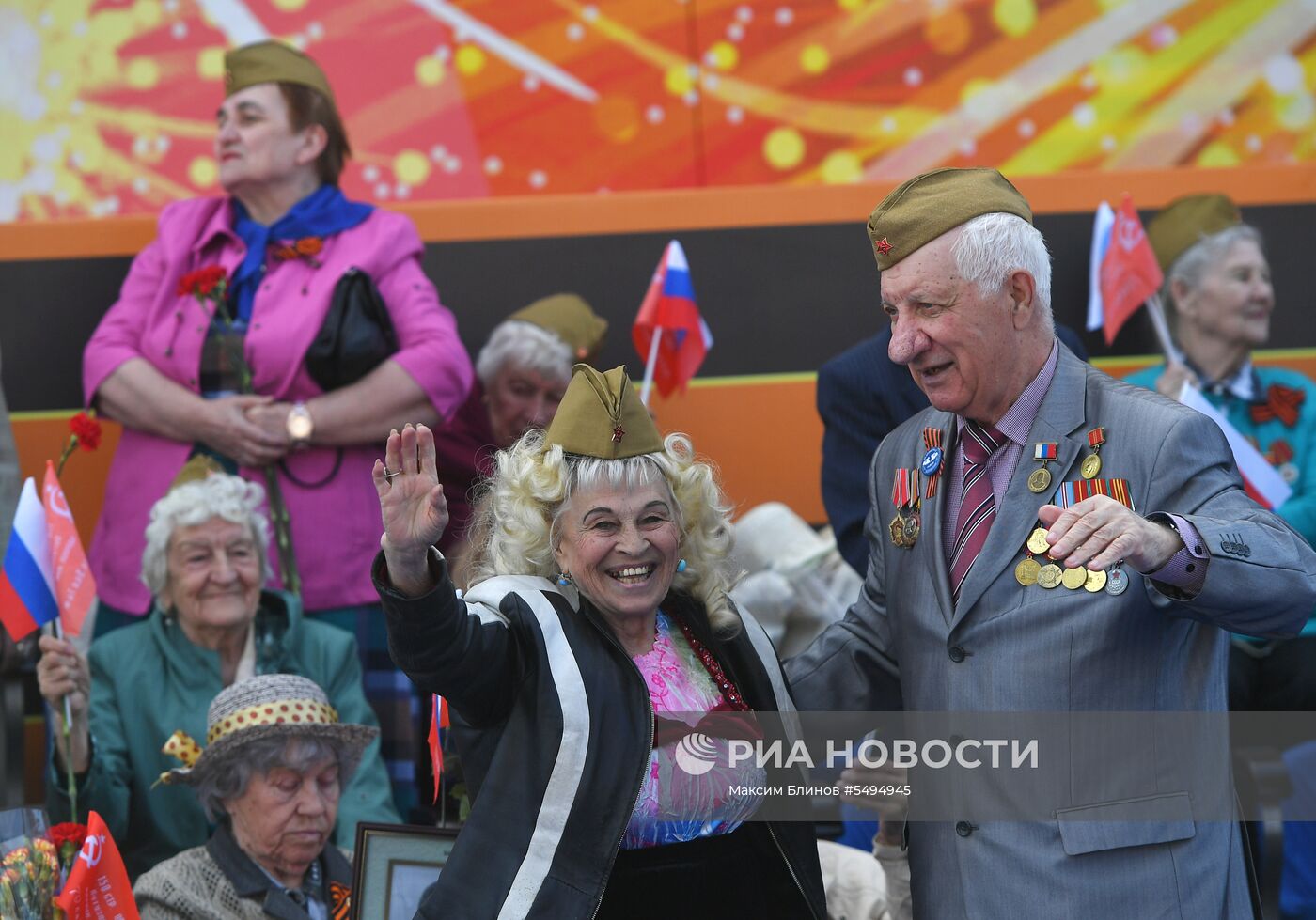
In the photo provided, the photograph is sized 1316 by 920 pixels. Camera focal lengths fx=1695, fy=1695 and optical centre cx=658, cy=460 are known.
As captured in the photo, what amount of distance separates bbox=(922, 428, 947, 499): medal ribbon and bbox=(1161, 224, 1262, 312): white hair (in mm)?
2386

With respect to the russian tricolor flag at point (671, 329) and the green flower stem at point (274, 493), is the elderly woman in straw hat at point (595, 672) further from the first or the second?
the russian tricolor flag at point (671, 329)

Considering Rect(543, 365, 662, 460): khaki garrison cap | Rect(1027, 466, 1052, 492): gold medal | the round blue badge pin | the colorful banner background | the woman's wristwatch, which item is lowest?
Rect(1027, 466, 1052, 492): gold medal

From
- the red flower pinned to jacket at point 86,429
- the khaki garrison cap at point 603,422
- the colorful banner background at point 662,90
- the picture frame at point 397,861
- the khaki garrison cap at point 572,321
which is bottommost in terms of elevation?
the picture frame at point 397,861

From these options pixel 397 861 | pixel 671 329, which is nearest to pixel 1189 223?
pixel 671 329

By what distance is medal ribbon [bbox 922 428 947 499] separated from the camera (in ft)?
10.5

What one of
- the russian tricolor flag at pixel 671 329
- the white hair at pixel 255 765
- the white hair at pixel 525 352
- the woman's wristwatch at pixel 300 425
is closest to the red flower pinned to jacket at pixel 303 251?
the woman's wristwatch at pixel 300 425

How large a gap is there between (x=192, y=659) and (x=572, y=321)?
1.57 m

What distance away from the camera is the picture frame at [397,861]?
3.67m

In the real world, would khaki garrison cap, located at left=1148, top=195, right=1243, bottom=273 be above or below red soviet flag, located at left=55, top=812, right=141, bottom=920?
above

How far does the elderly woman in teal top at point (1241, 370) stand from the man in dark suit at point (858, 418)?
37.5 inches

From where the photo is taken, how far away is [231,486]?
15.4 feet

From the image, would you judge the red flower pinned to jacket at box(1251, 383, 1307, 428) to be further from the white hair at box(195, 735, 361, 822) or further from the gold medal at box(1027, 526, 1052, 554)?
the white hair at box(195, 735, 361, 822)

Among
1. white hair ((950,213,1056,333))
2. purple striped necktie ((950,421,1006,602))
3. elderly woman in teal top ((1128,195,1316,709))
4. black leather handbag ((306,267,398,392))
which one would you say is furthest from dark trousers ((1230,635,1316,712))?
black leather handbag ((306,267,398,392))

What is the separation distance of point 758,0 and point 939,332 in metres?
3.43
